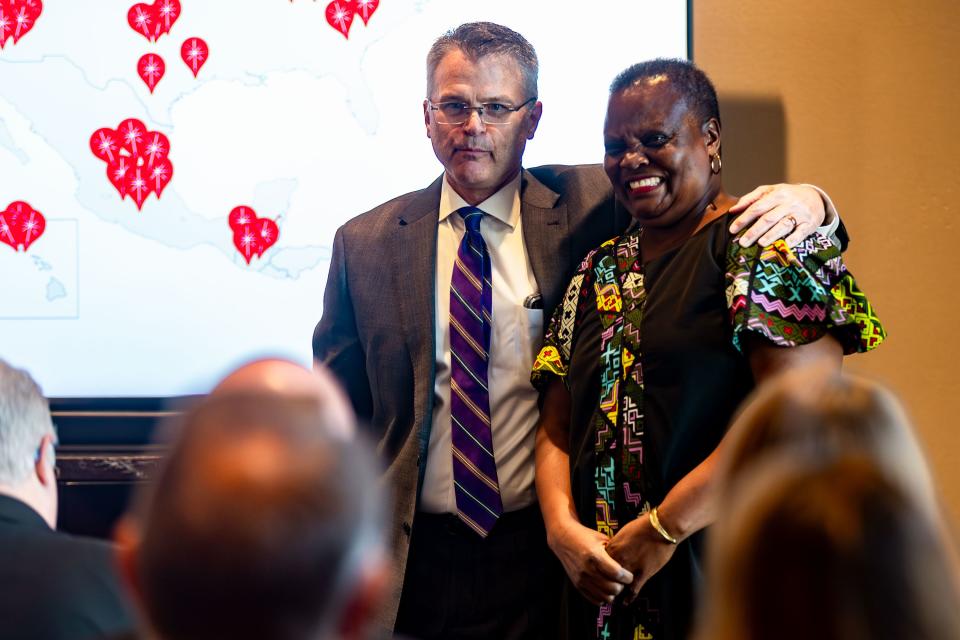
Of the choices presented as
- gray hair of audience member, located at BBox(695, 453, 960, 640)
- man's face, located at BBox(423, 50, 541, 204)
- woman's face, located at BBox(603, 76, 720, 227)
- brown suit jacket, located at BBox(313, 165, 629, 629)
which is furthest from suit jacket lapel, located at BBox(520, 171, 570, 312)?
gray hair of audience member, located at BBox(695, 453, 960, 640)

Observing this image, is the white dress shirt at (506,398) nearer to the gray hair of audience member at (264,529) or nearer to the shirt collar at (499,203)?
the shirt collar at (499,203)

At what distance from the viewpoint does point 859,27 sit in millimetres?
2645

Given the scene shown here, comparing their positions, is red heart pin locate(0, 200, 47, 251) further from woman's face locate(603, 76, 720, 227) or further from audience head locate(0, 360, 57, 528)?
woman's face locate(603, 76, 720, 227)

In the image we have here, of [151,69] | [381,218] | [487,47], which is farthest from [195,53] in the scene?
[487,47]

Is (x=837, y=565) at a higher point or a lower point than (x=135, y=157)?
lower

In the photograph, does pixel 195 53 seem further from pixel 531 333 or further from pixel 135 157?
pixel 531 333

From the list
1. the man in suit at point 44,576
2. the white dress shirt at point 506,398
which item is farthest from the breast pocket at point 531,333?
the man in suit at point 44,576

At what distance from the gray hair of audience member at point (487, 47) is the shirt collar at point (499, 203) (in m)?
0.21

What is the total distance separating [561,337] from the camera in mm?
2031

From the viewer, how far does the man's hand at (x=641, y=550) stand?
1733mm

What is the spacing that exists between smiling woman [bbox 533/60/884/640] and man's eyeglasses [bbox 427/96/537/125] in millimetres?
318

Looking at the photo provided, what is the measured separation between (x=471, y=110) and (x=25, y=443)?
1.12 metres

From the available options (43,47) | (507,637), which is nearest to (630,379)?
(507,637)

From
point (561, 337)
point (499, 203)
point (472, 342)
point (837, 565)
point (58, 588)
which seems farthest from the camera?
point (499, 203)
